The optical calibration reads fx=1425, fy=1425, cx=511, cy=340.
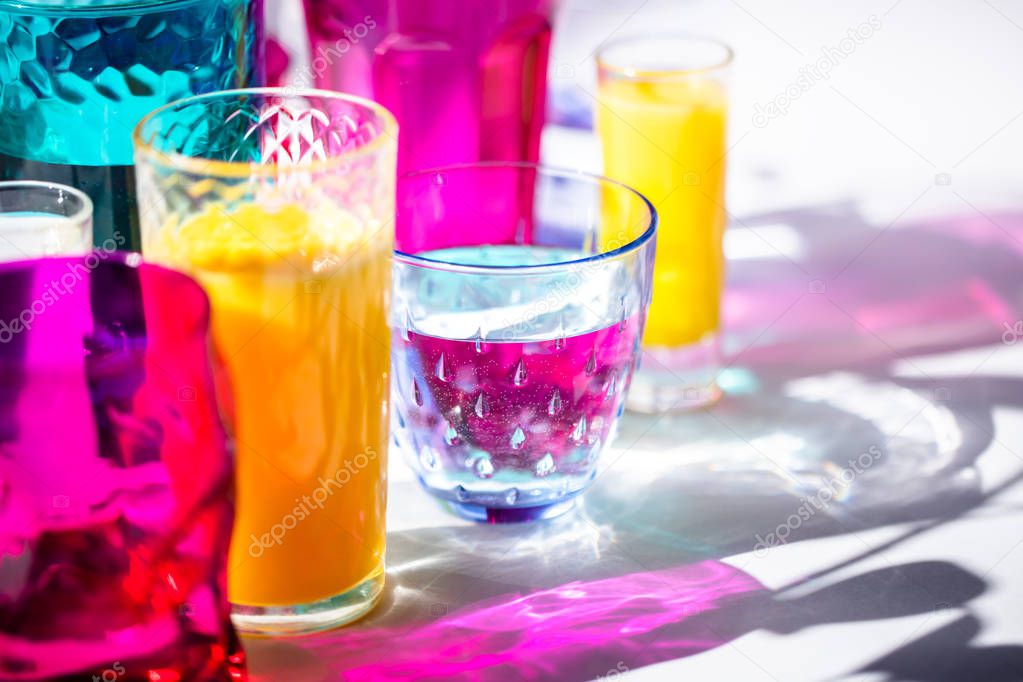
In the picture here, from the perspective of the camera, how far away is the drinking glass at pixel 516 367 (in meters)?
0.62

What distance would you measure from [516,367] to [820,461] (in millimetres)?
194

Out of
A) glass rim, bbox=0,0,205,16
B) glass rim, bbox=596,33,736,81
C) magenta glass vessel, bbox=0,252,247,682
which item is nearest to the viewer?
magenta glass vessel, bbox=0,252,247,682

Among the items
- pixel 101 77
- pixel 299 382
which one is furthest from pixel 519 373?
pixel 101 77

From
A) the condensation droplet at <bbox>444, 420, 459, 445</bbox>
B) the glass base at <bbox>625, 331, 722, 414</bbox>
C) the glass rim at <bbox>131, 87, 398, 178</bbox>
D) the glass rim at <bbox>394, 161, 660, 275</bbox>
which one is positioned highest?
the glass rim at <bbox>131, 87, 398, 178</bbox>

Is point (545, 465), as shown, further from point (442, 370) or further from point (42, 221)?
point (42, 221)

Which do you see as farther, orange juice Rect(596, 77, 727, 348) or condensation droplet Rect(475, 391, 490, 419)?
orange juice Rect(596, 77, 727, 348)

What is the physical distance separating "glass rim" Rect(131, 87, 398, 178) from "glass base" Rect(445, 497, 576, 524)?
7.7 inches

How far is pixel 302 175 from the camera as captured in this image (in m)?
0.52

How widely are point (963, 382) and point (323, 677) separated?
415mm

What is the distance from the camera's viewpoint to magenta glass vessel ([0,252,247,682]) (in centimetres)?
48

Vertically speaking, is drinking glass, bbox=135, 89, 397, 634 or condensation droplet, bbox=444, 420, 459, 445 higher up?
drinking glass, bbox=135, 89, 397, 634

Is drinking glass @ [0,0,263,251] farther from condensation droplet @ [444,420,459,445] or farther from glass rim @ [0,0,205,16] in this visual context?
condensation droplet @ [444,420,459,445]

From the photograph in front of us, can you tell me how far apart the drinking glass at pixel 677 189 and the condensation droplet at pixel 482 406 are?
0.57ft

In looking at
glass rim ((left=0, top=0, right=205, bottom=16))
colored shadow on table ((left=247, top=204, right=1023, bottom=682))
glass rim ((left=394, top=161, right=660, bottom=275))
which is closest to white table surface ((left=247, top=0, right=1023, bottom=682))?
colored shadow on table ((left=247, top=204, right=1023, bottom=682))
